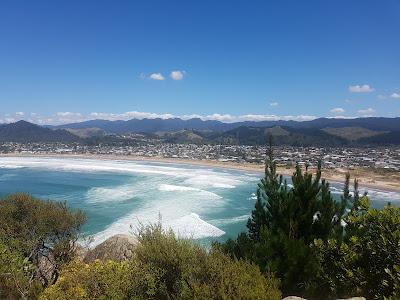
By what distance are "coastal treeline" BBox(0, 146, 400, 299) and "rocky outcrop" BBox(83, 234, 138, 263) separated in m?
4.52

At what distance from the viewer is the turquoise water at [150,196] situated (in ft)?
169

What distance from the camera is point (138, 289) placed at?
51.2 feet

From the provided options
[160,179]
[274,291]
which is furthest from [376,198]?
[274,291]

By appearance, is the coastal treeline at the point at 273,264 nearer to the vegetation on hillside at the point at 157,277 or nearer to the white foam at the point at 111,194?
the vegetation on hillside at the point at 157,277

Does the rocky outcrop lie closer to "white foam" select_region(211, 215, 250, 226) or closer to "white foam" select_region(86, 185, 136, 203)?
"white foam" select_region(211, 215, 250, 226)

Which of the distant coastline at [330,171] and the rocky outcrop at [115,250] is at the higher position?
the rocky outcrop at [115,250]

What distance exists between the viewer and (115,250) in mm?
25172

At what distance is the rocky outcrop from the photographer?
24.6 metres

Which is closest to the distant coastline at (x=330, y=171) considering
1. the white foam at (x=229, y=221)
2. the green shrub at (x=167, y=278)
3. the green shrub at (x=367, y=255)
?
the white foam at (x=229, y=221)

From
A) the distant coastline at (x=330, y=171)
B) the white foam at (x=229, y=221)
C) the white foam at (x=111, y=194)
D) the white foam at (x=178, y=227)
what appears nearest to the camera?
the white foam at (x=178, y=227)

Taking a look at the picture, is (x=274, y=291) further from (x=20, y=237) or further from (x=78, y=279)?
(x=20, y=237)

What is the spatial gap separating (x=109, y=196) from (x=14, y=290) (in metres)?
56.4

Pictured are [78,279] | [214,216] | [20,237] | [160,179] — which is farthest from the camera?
[160,179]

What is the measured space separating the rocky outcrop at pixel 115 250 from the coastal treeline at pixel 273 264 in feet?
14.8
